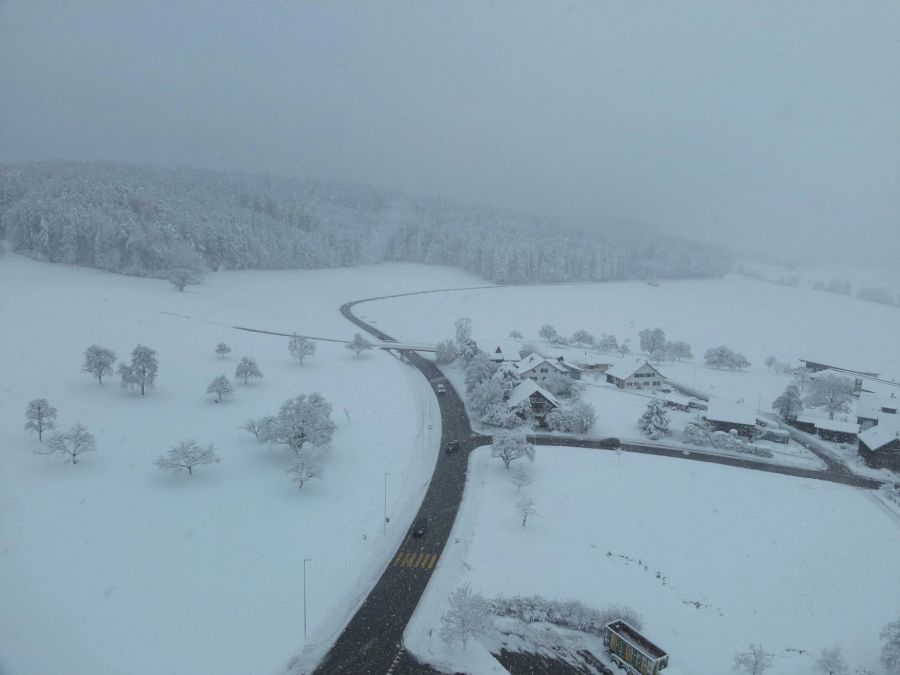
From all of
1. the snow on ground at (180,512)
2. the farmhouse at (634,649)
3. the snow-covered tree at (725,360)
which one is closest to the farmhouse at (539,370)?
the snow on ground at (180,512)

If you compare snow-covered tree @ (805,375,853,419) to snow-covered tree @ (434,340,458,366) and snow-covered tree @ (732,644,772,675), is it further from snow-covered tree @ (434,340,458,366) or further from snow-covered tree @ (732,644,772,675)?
snow-covered tree @ (732,644,772,675)

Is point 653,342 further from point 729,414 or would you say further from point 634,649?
point 634,649

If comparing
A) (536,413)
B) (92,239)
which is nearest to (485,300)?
(536,413)

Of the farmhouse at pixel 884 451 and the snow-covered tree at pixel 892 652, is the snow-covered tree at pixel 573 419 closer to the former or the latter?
the farmhouse at pixel 884 451

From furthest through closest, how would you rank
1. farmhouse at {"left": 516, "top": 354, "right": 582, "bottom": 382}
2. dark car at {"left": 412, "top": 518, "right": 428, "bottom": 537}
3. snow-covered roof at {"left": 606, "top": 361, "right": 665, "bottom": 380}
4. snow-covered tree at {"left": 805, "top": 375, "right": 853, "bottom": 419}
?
snow-covered roof at {"left": 606, "top": 361, "right": 665, "bottom": 380}, farmhouse at {"left": 516, "top": 354, "right": 582, "bottom": 382}, snow-covered tree at {"left": 805, "top": 375, "right": 853, "bottom": 419}, dark car at {"left": 412, "top": 518, "right": 428, "bottom": 537}

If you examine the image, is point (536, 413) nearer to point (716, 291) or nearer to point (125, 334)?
point (125, 334)

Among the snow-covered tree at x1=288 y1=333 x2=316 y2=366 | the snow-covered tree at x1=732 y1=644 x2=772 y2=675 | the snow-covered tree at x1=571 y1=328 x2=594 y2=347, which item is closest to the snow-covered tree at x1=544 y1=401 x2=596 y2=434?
the snow-covered tree at x1=732 y1=644 x2=772 y2=675
